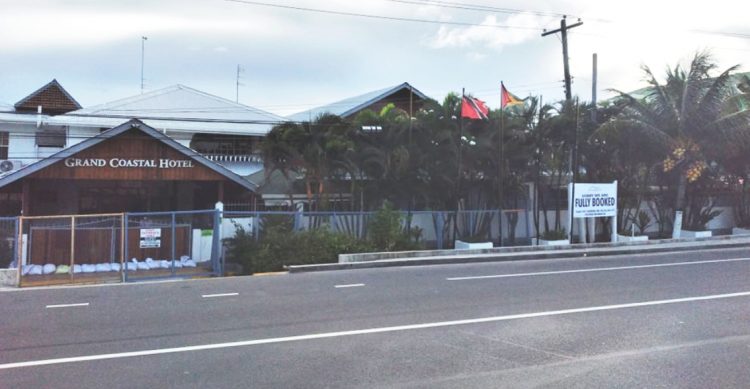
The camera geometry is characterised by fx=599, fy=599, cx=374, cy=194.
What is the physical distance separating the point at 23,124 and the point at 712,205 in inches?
1264

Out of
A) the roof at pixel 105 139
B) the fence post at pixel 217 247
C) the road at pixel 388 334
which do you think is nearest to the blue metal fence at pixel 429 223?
the fence post at pixel 217 247

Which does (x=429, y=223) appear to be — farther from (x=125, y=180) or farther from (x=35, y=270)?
(x=35, y=270)

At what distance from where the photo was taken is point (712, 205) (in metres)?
26.6

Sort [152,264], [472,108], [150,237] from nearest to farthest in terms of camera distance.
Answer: [152,264], [150,237], [472,108]

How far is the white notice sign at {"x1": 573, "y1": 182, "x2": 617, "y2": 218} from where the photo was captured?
834 inches

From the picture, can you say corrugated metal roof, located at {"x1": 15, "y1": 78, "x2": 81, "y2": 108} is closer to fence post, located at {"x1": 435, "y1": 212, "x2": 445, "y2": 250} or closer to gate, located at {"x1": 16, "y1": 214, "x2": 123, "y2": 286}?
gate, located at {"x1": 16, "y1": 214, "x2": 123, "y2": 286}

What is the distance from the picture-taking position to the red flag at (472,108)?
19.8 m

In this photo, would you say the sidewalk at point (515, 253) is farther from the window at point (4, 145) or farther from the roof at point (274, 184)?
the window at point (4, 145)

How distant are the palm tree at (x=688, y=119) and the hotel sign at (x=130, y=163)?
15.6 m

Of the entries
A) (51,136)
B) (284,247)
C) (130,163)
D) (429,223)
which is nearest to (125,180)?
(130,163)

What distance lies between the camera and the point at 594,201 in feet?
70.5

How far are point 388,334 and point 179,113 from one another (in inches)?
1042

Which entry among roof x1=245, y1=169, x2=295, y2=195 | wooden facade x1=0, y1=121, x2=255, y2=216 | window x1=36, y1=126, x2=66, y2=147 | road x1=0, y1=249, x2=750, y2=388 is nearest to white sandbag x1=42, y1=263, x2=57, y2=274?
road x1=0, y1=249, x2=750, y2=388

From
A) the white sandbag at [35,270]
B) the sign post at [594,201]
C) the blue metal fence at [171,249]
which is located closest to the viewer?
the white sandbag at [35,270]
